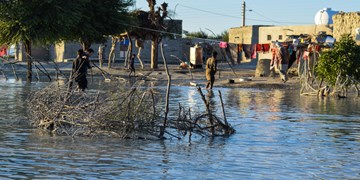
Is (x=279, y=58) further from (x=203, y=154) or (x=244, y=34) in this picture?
(x=203, y=154)

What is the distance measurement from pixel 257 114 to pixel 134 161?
31.3 ft

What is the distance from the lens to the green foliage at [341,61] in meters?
29.3

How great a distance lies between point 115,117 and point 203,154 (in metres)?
2.29

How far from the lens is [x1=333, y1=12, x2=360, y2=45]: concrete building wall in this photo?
40781 millimetres

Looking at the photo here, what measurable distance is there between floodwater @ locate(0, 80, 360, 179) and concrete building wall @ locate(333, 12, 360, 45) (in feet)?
69.0

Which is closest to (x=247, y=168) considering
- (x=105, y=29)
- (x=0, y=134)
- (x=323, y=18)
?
(x=0, y=134)

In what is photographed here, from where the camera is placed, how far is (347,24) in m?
41.9

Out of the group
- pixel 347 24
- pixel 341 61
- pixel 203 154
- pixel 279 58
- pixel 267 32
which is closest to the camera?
pixel 203 154

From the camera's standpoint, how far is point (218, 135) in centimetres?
1614

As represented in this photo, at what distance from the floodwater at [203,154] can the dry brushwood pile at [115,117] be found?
303mm

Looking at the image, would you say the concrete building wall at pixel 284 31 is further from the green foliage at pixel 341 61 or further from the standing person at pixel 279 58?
the green foliage at pixel 341 61

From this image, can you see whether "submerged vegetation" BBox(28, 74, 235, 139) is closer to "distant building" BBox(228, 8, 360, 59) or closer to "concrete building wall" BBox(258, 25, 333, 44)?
"distant building" BBox(228, 8, 360, 59)

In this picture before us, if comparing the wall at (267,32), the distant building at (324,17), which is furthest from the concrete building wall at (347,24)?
the distant building at (324,17)

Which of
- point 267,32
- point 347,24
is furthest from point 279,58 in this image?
point 267,32
